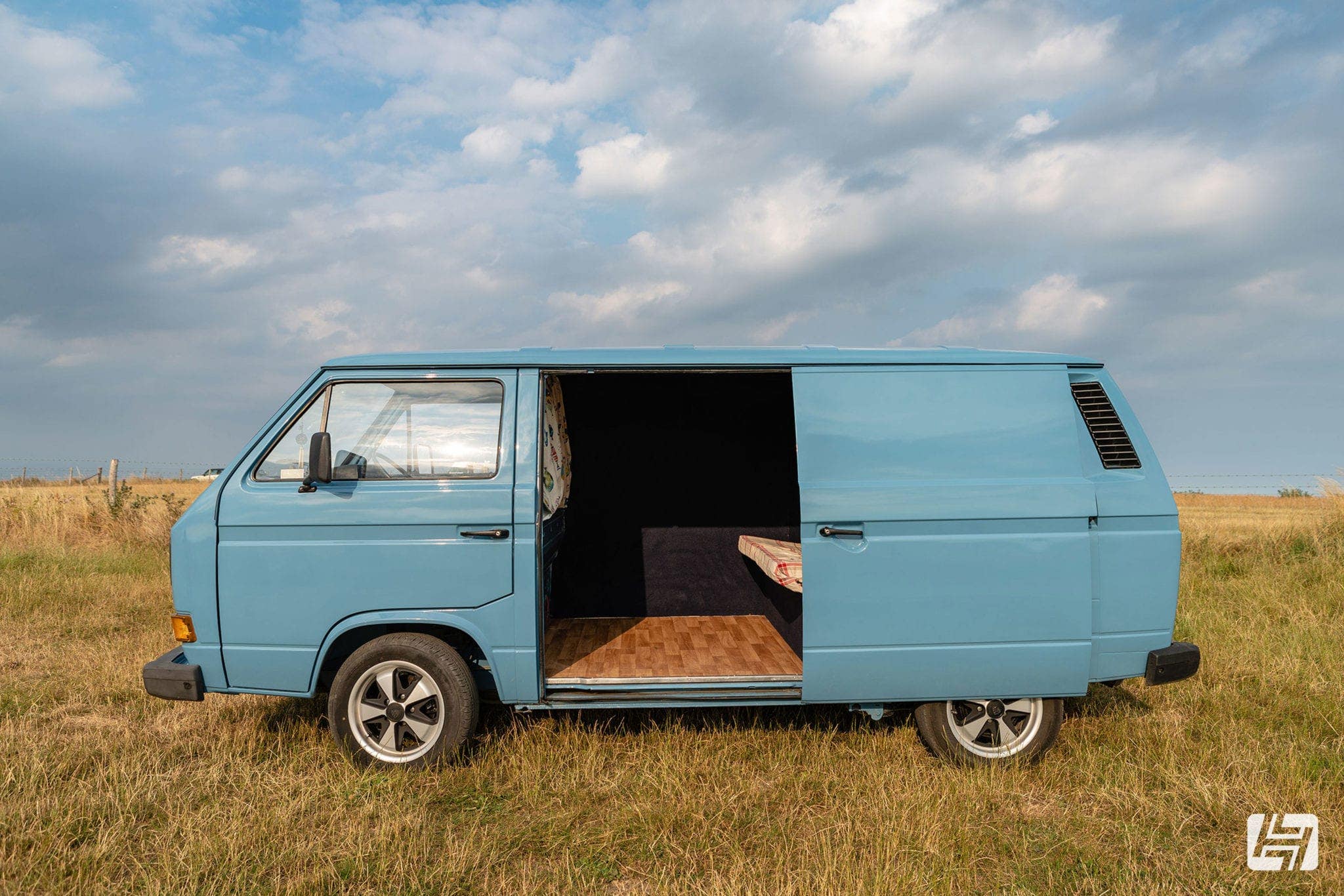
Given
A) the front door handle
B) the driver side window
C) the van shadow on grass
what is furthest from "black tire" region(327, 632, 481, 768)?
the driver side window

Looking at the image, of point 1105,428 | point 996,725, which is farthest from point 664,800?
point 1105,428

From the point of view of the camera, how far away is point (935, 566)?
405 centimetres

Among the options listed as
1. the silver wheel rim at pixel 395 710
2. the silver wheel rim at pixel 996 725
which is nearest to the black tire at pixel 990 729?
the silver wheel rim at pixel 996 725

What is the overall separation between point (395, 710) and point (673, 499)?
3.17 meters

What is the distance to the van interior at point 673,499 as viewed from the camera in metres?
6.52

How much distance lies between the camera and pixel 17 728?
4.91 metres

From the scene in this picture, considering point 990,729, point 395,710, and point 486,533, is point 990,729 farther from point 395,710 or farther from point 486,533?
point 395,710

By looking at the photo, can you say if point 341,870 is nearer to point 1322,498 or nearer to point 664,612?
point 664,612

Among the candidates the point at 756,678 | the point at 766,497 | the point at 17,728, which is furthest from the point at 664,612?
the point at 17,728

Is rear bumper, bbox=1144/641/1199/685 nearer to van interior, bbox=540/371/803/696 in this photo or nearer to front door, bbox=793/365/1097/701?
front door, bbox=793/365/1097/701

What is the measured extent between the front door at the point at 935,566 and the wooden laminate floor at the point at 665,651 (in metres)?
0.49

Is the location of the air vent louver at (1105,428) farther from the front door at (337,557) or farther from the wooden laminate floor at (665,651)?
the front door at (337,557)

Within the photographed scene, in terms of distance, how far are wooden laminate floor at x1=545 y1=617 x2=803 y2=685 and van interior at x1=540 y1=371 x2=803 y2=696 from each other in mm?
59

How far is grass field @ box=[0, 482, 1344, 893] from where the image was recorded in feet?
→ 10.8
